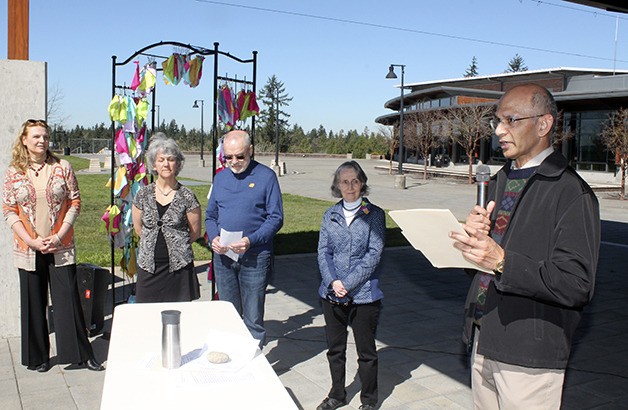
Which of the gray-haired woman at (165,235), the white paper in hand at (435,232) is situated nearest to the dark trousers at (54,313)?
the gray-haired woman at (165,235)

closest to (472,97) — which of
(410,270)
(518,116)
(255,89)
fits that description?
(410,270)

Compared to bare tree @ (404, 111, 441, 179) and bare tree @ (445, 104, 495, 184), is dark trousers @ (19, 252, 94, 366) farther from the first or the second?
bare tree @ (404, 111, 441, 179)

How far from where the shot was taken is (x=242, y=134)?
4.77m

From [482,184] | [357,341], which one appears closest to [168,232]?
[357,341]

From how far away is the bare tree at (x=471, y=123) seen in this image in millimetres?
35250

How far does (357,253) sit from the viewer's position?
4.39m

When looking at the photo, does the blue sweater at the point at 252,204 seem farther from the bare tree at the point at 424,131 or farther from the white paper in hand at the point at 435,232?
the bare tree at the point at 424,131

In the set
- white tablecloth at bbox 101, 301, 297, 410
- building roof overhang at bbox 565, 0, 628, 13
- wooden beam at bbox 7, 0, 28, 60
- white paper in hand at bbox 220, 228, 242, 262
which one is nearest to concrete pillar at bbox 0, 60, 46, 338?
wooden beam at bbox 7, 0, 28, 60

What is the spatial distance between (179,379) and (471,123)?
35.0 meters

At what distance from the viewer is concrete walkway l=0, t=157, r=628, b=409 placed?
4.77 metres

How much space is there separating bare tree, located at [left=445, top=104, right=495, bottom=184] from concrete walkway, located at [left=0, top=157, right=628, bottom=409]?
1026 inches

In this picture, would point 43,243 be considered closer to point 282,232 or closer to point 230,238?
point 230,238

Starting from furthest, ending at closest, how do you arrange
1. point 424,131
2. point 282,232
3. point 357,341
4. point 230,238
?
point 424,131, point 282,232, point 230,238, point 357,341

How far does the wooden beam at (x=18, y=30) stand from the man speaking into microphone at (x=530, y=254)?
5063 millimetres
